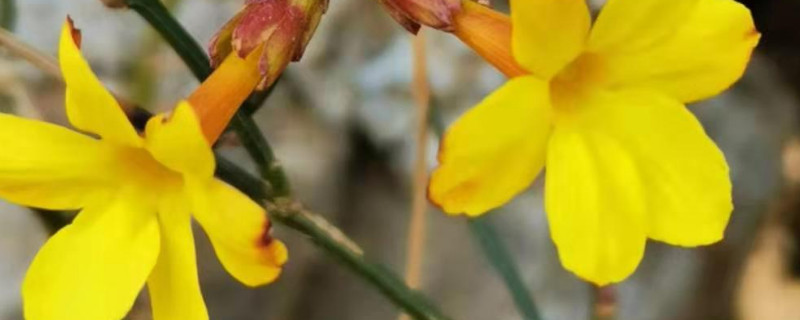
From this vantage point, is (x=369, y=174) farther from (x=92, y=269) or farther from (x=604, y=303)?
(x=92, y=269)

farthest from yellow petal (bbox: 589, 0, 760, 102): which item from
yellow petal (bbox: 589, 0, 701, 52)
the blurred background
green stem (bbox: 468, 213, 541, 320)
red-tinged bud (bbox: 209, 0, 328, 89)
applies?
the blurred background

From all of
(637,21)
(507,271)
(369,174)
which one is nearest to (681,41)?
(637,21)

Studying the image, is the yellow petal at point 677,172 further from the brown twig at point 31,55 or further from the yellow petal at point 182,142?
the brown twig at point 31,55

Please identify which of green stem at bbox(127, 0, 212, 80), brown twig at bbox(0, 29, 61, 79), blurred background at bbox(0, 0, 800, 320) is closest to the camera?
green stem at bbox(127, 0, 212, 80)

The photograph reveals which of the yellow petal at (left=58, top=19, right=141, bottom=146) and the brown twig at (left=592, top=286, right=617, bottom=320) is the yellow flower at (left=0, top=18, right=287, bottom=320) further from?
the brown twig at (left=592, top=286, right=617, bottom=320)

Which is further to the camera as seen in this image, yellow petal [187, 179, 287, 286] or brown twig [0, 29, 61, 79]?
brown twig [0, 29, 61, 79]

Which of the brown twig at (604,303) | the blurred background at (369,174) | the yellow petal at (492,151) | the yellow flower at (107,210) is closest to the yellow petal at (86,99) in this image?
the yellow flower at (107,210)
